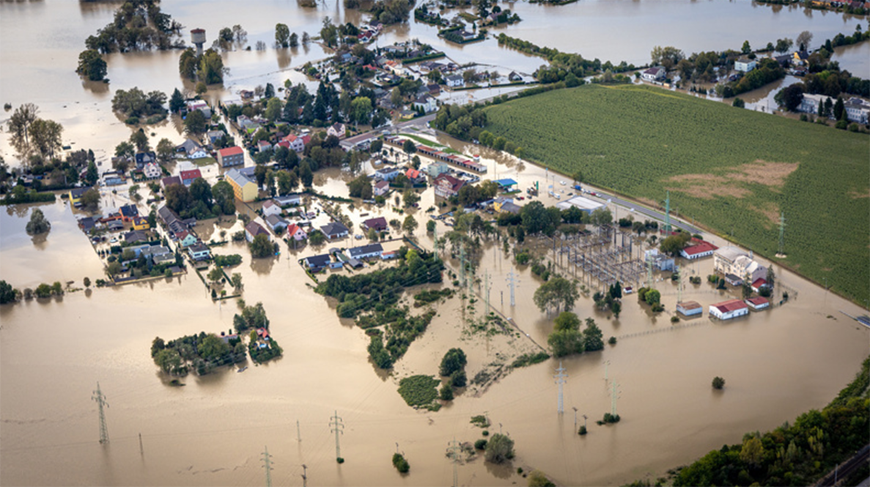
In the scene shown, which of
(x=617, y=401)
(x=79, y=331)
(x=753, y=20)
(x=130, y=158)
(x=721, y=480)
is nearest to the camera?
(x=721, y=480)

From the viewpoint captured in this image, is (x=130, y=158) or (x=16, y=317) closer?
(x=16, y=317)

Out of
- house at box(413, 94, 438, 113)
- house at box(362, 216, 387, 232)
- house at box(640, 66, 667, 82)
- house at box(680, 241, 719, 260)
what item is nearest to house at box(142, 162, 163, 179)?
house at box(362, 216, 387, 232)

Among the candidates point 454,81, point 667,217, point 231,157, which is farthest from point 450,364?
point 454,81

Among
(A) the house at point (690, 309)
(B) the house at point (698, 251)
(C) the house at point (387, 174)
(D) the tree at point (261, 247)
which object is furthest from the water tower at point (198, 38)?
(A) the house at point (690, 309)

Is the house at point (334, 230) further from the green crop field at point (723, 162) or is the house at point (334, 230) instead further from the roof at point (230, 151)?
the green crop field at point (723, 162)

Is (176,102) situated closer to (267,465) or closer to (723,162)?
(723,162)

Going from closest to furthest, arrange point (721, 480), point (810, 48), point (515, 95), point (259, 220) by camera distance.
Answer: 1. point (721, 480)
2. point (259, 220)
3. point (515, 95)
4. point (810, 48)

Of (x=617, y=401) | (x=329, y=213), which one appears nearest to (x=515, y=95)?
(x=329, y=213)

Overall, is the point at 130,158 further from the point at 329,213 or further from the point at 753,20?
the point at 753,20
